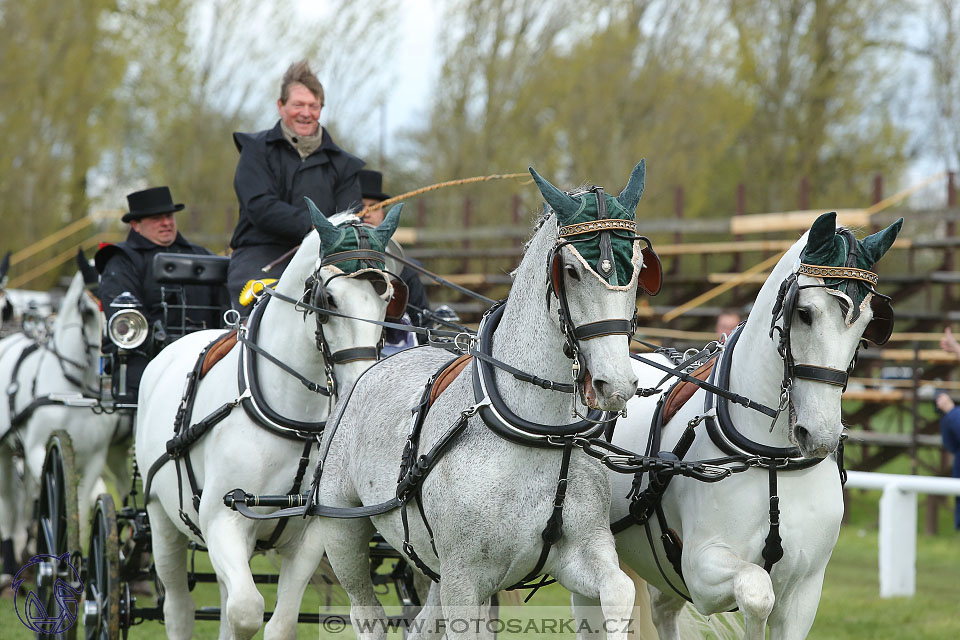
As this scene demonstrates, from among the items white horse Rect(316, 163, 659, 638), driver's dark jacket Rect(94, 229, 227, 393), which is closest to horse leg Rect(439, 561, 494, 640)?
white horse Rect(316, 163, 659, 638)

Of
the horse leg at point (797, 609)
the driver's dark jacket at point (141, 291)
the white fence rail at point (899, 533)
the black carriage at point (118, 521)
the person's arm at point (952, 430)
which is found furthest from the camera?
the person's arm at point (952, 430)

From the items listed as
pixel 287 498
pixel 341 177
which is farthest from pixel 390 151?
pixel 287 498

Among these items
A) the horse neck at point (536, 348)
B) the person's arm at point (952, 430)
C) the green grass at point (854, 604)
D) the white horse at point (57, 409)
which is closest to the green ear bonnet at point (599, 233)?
the horse neck at point (536, 348)

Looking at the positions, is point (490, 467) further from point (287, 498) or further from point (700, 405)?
point (287, 498)

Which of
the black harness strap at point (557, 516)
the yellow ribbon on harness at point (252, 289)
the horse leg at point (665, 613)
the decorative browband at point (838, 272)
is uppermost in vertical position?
the decorative browband at point (838, 272)

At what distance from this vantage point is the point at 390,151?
25.0 m

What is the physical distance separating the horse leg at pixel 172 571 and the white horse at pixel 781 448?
2.02 meters

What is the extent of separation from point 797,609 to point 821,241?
3.82ft

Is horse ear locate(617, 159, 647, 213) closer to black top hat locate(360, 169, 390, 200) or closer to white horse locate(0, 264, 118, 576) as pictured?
black top hat locate(360, 169, 390, 200)

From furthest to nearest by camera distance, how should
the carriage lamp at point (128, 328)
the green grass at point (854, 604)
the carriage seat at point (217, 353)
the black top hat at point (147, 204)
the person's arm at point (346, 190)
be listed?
the black top hat at point (147, 204)
the person's arm at point (346, 190)
the green grass at point (854, 604)
the carriage lamp at point (128, 328)
the carriage seat at point (217, 353)

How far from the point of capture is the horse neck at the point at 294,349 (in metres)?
4.29

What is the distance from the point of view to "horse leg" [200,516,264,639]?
4.01m

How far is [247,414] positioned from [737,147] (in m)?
19.9

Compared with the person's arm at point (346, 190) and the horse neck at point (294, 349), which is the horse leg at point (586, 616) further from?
the person's arm at point (346, 190)
